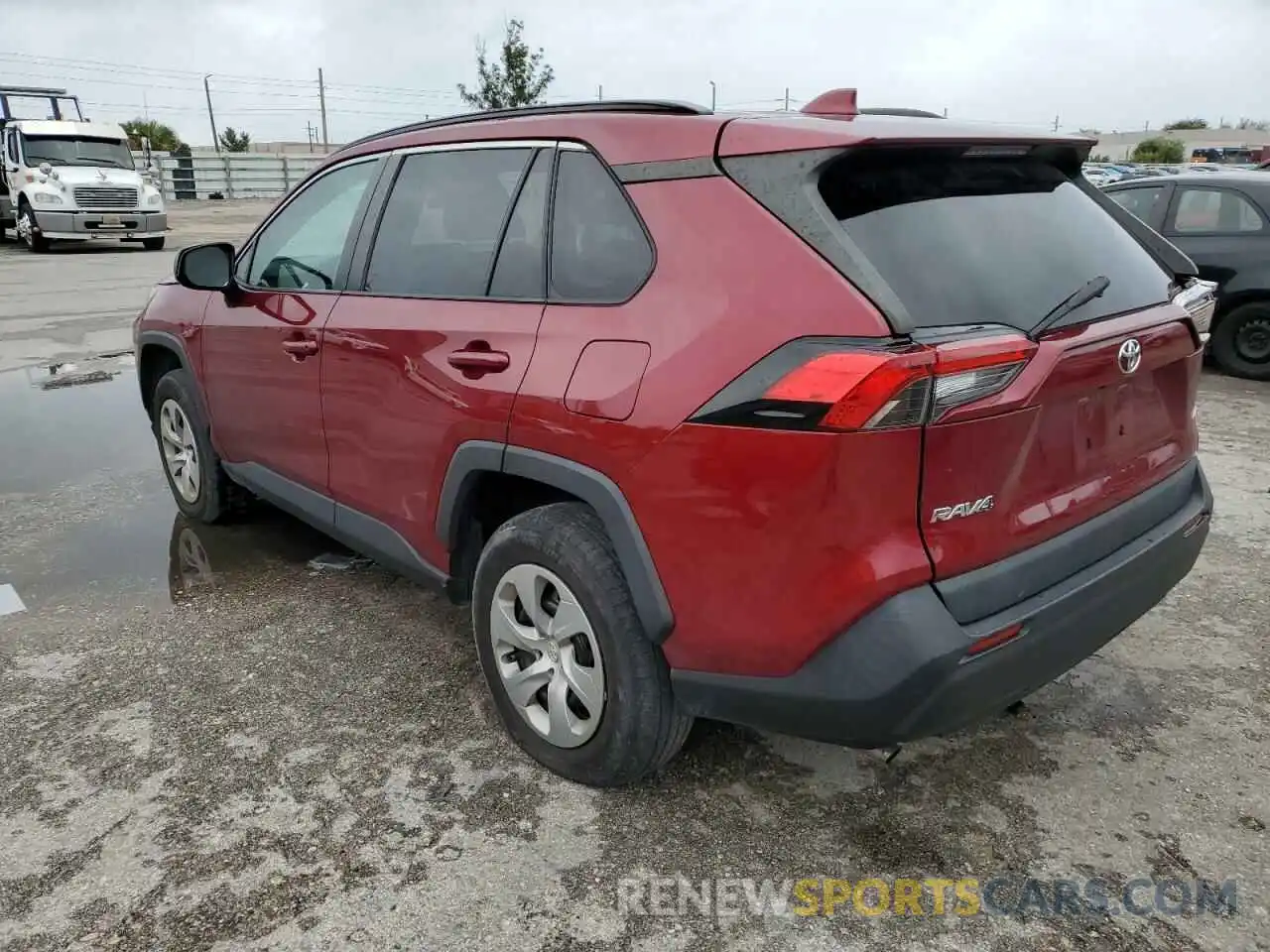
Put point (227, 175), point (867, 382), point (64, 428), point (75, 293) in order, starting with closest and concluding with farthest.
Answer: point (867, 382) → point (64, 428) → point (75, 293) → point (227, 175)

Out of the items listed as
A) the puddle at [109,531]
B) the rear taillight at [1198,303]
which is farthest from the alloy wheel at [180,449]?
the rear taillight at [1198,303]

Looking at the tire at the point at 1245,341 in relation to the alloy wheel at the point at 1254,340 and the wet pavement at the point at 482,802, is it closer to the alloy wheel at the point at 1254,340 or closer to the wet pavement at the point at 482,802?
the alloy wheel at the point at 1254,340

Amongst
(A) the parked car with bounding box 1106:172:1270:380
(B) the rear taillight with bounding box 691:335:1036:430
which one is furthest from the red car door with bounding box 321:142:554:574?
(A) the parked car with bounding box 1106:172:1270:380

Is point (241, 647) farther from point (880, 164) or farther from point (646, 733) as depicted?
point (880, 164)

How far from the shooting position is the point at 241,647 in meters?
3.54

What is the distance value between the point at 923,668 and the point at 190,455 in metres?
3.80

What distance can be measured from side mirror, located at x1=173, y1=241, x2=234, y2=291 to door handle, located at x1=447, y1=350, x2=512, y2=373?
1.60 meters

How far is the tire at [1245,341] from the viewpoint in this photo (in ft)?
25.8

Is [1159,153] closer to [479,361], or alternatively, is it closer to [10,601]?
[479,361]

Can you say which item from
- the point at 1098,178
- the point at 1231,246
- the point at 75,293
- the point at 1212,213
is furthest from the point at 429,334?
the point at 1098,178

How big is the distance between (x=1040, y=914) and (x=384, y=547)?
2.15 meters

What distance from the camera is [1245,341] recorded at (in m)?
7.96

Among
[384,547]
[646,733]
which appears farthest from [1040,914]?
[384,547]

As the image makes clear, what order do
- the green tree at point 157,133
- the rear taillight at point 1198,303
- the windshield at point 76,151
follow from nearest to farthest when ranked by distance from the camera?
1. the rear taillight at point 1198,303
2. the windshield at point 76,151
3. the green tree at point 157,133
